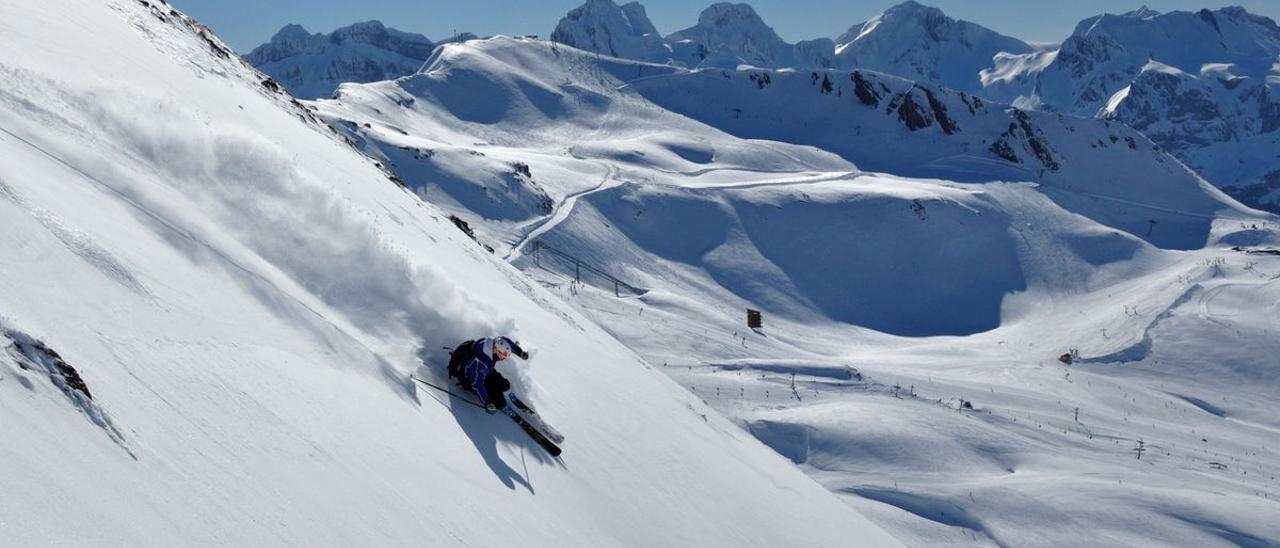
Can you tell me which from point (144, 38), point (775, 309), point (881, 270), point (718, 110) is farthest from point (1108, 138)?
point (144, 38)

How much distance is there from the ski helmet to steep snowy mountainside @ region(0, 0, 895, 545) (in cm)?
58

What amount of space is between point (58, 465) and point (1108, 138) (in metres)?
95.9

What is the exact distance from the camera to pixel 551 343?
1423 centimetres

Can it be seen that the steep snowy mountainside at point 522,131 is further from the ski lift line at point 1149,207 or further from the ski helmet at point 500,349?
the ski helmet at point 500,349

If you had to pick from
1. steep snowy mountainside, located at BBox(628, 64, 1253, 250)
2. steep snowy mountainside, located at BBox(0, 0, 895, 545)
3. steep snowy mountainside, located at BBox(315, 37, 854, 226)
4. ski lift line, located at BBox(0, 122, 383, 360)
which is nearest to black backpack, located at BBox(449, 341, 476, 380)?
steep snowy mountainside, located at BBox(0, 0, 895, 545)

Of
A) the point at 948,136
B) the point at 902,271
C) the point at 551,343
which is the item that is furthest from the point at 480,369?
the point at 948,136

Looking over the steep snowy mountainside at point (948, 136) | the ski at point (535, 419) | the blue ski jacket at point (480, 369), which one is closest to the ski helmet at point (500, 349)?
the blue ski jacket at point (480, 369)

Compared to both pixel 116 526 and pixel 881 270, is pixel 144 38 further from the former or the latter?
pixel 881 270

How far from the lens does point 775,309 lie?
165 feet

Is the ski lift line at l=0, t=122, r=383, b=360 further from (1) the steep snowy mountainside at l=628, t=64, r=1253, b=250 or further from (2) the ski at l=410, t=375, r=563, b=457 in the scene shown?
(1) the steep snowy mountainside at l=628, t=64, r=1253, b=250

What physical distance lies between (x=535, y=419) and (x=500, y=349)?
77 centimetres

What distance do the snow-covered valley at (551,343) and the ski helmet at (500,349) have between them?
0.64 m

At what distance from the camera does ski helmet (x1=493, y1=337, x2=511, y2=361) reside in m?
9.98

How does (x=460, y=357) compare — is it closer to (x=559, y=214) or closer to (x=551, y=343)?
(x=551, y=343)
